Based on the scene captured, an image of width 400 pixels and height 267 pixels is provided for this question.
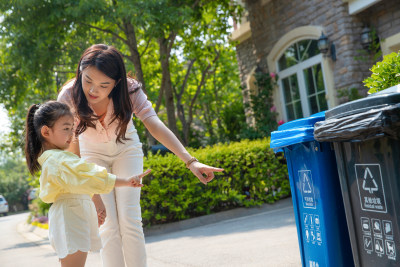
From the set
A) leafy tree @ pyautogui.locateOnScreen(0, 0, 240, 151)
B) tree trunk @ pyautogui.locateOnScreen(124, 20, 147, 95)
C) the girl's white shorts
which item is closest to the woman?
the girl's white shorts

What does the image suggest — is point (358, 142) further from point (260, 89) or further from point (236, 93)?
point (236, 93)

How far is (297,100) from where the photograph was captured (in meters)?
10.8

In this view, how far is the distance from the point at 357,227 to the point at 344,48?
7067 mm

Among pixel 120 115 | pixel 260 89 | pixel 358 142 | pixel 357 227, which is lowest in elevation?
pixel 357 227

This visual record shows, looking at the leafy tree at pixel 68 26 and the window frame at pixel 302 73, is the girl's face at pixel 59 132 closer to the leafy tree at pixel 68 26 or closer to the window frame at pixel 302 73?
the leafy tree at pixel 68 26

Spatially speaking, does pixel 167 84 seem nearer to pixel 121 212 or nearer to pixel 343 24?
pixel 343 24

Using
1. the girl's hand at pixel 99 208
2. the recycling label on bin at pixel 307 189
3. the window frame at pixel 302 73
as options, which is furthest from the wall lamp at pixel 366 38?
the girl's hand at pixel 99 208

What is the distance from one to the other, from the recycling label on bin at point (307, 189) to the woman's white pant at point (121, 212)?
111 cm

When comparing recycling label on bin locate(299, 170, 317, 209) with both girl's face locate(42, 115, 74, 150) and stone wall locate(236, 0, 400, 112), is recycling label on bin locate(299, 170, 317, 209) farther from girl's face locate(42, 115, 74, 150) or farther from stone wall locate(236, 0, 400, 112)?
stone wall locate(236, 0, 400, 112)

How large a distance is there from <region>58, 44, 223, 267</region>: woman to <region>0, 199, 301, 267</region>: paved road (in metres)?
1.55

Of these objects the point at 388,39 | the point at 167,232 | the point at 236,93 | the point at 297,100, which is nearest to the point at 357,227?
the point at 167,232

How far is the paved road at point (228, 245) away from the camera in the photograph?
14.4ft

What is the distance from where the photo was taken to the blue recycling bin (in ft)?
9.16

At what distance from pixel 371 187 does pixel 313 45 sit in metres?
8.26
